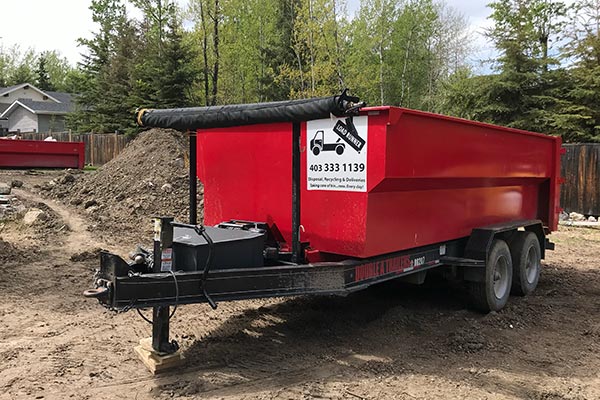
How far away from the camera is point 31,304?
5.91m

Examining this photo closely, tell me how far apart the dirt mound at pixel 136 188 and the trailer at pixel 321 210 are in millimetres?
5638

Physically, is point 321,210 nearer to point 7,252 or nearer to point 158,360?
point 158,360

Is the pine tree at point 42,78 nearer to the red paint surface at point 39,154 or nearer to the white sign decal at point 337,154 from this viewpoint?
the red paint surface at point 39,154

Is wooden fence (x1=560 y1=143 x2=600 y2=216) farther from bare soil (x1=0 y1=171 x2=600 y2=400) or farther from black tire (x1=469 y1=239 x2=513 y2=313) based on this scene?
black tire (x1=469 y1=239 x2=513 y2=313)

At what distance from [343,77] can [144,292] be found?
98.9 feet

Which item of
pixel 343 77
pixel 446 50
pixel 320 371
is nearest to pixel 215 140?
pixel 320 371

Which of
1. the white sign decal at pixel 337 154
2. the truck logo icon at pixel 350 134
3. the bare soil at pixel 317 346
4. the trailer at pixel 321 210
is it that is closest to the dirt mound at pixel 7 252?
the bare soil at pixel 317 346

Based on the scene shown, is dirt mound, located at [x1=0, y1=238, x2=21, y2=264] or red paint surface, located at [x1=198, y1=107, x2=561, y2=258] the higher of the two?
red paint surface, located at [x1=198, y1=107, x2=561, y2=258]

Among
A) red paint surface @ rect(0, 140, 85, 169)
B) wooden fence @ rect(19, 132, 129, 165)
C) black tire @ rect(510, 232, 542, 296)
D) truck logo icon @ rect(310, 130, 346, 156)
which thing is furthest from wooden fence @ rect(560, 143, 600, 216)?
wooden fence @ rect(19, 132, 129, 165)

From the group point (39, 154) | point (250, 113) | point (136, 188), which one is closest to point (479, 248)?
point (250, 113)

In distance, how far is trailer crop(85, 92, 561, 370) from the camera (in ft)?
12.8

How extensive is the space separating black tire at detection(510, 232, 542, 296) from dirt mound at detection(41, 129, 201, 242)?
6.61 meters

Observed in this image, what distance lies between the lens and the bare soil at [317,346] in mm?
3920

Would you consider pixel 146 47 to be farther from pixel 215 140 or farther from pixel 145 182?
pixel 215 140
